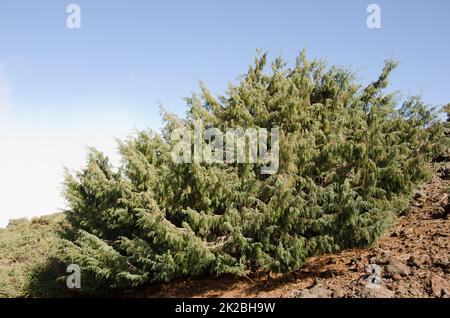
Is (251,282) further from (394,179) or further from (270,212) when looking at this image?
(394,179)

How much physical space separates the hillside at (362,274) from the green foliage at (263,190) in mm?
849

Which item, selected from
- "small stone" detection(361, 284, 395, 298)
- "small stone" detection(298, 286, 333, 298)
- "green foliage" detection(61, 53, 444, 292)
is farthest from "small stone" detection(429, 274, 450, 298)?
"small stone" detection(298, 286, 333, 298)

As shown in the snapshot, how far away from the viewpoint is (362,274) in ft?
32.2

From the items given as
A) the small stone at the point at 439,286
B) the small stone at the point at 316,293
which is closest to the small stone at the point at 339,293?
the small stone at the point at 316,293

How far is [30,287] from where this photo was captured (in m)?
14.5

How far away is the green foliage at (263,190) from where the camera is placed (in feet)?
31.8

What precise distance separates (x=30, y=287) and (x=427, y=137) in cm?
1677

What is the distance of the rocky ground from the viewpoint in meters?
8.75

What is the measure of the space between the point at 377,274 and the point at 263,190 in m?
3.92

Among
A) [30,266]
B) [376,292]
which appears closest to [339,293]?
[376,292]

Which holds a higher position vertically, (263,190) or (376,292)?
(263,190)

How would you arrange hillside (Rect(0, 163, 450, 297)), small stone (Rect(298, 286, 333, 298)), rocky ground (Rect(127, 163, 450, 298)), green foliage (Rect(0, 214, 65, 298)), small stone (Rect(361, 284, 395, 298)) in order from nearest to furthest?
small stone (Rect(361, 284, 395, 298)), rocky ground (Rect(127, 163, 450, 298)), hillside (Rect(0, 163, 450, 297)), small stone (Rect(298, 286, 333, 298)), green foliage (Rect(0, 214, 65, 298))

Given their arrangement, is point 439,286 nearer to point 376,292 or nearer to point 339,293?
point 376,292

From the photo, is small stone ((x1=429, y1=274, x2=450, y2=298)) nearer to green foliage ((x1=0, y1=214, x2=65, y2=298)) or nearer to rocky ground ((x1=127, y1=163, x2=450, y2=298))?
rocky ground ((x1=127, y1=163, x2=450, y2=298))
